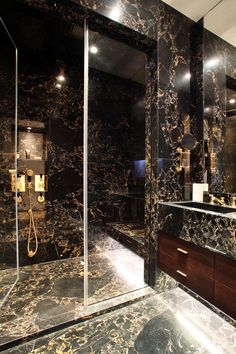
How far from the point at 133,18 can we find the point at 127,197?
7.28 ft

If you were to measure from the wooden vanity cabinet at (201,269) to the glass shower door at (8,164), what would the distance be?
1711mm

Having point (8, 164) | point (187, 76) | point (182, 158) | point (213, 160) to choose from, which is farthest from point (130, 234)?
point (187, 76)

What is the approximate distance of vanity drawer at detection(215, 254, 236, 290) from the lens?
1.32 meters

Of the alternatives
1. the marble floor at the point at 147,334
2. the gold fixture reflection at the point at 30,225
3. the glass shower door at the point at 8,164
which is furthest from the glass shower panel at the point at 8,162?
the marble floor at the point at 147,334

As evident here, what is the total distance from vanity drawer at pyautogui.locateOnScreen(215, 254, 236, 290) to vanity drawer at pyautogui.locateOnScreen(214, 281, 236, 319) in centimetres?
3

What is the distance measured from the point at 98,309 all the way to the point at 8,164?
1.82m

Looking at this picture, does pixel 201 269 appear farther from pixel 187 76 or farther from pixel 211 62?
pixel 211 62

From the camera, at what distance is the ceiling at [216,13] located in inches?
75.2

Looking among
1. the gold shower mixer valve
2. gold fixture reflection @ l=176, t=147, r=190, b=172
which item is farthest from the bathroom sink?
the gold shower mixer valve

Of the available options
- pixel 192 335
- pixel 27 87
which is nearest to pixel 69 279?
pixel 192 335

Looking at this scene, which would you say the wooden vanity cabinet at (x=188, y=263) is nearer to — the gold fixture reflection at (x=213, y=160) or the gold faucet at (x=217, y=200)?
the gold faucet at (x=217, y=200)

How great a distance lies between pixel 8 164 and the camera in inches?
92.0

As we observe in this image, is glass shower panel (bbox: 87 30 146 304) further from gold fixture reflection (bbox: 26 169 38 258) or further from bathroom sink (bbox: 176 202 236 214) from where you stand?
bathroom sink (bbox: 176 202 236 214)

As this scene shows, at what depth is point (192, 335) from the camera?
1.49 m
